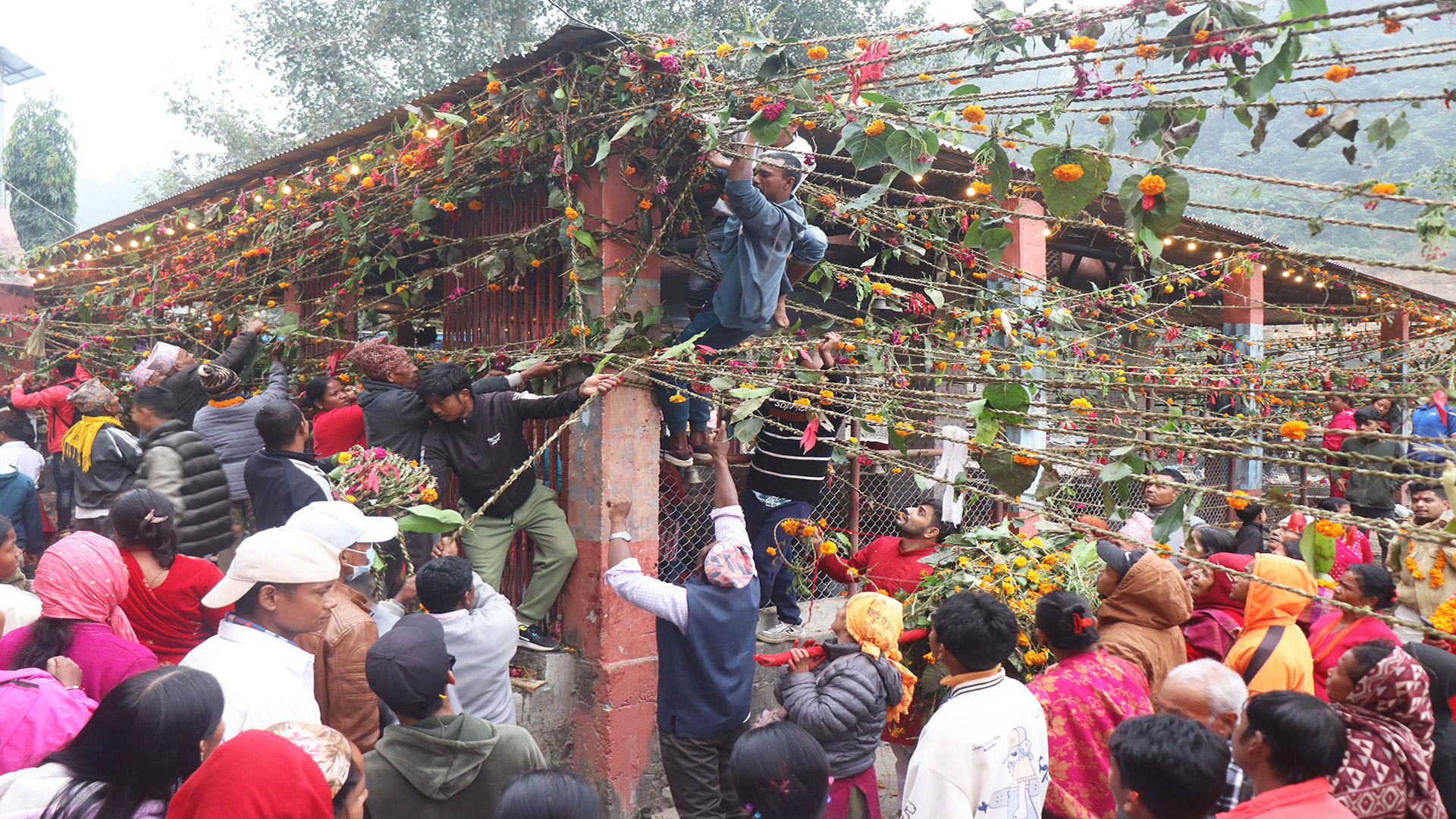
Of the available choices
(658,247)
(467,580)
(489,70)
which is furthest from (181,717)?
(489,70)

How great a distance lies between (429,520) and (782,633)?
107 inches

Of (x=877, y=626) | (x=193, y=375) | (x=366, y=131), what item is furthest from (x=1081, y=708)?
(x=193, y=375)

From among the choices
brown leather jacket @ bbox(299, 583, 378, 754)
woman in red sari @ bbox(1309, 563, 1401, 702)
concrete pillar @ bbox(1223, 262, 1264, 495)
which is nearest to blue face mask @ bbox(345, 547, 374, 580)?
brown leather jacket @ bbox(299, 583, 378, 754)

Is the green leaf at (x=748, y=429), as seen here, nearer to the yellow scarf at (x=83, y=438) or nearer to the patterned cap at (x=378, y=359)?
the patterned cap at (x=378, y=359)

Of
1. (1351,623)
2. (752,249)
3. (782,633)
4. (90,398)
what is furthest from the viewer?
(90,398)

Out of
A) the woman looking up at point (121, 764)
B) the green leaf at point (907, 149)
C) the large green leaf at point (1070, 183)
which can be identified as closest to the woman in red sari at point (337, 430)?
the woman looking up at point (121, 764)

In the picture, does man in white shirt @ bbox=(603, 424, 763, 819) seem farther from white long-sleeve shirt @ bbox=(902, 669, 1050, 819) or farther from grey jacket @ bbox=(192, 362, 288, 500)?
grey jacket @ bbox=(192, 362, 288, 500)

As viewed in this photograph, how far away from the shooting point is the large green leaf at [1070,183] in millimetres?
2488

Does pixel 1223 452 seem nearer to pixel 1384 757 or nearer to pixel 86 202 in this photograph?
pixel 1384 757

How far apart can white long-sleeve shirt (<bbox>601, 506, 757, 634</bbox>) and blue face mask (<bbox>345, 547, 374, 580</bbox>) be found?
3.51 feet

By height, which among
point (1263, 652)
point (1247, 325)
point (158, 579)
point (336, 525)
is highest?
point (1247, 325)

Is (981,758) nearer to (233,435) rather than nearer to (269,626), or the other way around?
(269,626)

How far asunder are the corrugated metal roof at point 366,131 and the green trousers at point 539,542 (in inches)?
101

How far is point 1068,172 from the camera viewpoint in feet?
8.06
